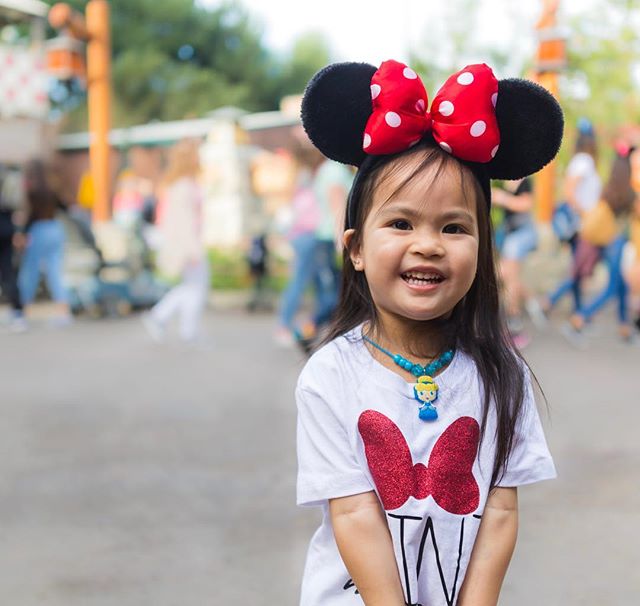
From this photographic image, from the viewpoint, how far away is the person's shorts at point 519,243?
24.5 ft

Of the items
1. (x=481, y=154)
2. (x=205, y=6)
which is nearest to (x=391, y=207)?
(x=481, y=154)

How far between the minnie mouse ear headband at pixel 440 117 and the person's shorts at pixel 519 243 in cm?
596

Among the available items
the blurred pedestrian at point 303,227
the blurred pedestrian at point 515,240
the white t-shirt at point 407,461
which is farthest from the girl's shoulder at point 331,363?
the blurred pedestrian at point 515,240

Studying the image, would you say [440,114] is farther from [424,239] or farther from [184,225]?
[184,225]

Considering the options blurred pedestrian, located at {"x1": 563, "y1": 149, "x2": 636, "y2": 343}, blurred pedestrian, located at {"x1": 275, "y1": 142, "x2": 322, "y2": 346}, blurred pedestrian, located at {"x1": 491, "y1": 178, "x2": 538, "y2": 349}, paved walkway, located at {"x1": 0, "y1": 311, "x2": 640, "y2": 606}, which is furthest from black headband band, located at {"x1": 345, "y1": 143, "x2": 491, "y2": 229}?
blurred pedestrian, located at {"x1": 563, "y1": 149, "x2": 636, "y2": 343}

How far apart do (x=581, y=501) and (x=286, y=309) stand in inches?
167

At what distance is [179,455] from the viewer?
164 inches

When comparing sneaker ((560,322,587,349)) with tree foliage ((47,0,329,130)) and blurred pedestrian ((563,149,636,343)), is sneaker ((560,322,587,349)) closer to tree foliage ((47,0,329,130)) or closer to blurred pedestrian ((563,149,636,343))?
blurred pedestrian ((563,149,636,343))

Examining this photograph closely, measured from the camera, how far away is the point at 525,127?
1.58 metres

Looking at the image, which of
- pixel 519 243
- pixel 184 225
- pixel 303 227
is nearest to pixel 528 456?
pixel 303 227

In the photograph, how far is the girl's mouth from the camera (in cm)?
151

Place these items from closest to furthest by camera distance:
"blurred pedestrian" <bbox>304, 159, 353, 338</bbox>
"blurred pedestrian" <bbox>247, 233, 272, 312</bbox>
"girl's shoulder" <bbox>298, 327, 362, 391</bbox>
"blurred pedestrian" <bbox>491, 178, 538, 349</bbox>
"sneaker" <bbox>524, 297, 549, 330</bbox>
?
"girl's shoulder" <bbox>298, 327, 362, 391</bbox> < "blurred pedestrian" <bbox>304, 159, 353, 338</bbox> < "blurred pedestrian" <bbox>491, 178, 538, 349</bbox> < "sneaker" <bbox>524, 297, 549, 330</bbox> < "blurred pedestrian" <bbox>247, 233, 272, 312</bbox>

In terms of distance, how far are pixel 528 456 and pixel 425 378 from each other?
22 cm

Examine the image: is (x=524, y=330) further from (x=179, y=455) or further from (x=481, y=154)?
(x=481, y=154)
